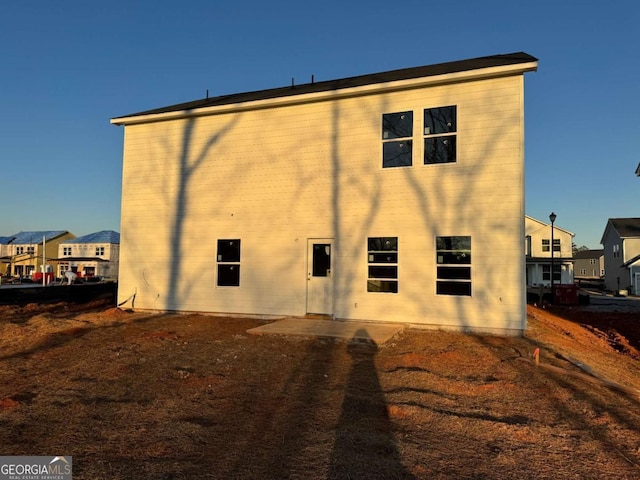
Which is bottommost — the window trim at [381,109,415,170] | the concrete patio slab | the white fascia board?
the concrete patio slab

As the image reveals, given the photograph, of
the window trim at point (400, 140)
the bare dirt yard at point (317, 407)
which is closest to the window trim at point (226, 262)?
the bare dirt yard at point (317, 407)

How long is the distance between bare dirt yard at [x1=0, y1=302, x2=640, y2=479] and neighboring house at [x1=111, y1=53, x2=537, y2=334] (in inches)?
84.4

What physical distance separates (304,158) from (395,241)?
11.3ft

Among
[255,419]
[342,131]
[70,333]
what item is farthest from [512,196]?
[70,333]

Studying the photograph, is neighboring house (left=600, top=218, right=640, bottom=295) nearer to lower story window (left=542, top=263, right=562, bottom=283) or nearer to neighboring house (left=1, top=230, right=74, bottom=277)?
lower story window (left=542, top=263, right=562, bottom=283)

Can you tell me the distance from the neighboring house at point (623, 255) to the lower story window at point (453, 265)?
35296mm

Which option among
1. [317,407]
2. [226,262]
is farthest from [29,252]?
[317,407]

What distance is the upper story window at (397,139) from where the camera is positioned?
37.7 ft

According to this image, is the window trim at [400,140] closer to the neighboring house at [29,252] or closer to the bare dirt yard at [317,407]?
the bare dirt yard at [317,407]

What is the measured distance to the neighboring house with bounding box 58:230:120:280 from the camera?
55844 mm

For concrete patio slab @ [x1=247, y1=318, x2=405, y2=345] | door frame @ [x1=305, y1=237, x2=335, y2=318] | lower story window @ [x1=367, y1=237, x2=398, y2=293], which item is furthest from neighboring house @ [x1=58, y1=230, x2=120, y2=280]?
lower story window @ [x1=367, y1=237, x2=398, y2=293]

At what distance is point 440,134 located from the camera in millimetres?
11188

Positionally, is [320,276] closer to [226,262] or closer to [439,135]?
[226,262]

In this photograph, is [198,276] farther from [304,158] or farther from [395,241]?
[395,241]
